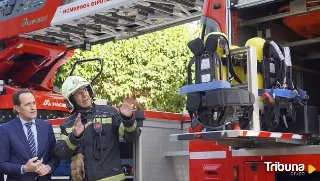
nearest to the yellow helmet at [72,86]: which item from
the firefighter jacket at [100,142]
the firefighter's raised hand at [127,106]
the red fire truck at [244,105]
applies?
the firefighter jacket at [100,142]

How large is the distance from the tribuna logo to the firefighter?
42.9 inches

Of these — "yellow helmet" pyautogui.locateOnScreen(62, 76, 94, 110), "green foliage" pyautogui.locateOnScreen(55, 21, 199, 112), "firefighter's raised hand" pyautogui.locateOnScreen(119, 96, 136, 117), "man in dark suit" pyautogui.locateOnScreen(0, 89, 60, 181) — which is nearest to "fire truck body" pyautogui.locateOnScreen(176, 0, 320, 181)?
"firefighter's raised hand" pyautogui.locateOnScreen(119, 96, 136, 117)

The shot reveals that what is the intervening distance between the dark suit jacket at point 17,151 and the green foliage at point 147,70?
10.2m

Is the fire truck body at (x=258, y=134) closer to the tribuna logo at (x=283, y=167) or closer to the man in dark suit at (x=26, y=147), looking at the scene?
the tribuna logo at (x=283, y=167)

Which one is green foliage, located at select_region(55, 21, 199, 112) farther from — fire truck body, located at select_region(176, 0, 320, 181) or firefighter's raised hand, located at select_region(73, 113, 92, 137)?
firefighter's raised hand, located at select_region(73, 113, 92, 137)

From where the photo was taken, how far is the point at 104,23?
7.12 meters

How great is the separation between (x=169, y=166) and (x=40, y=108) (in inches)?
98.6

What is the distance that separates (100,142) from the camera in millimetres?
4375

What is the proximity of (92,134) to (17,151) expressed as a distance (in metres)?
0.64

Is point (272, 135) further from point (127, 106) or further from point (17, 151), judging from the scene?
point (17, 151)

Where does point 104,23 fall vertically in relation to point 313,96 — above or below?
above

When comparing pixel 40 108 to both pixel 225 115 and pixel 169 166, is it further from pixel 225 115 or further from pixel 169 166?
pixel 225 115

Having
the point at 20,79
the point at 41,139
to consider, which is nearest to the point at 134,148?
the point at 41,139

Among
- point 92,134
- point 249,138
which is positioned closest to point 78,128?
point 92,134
